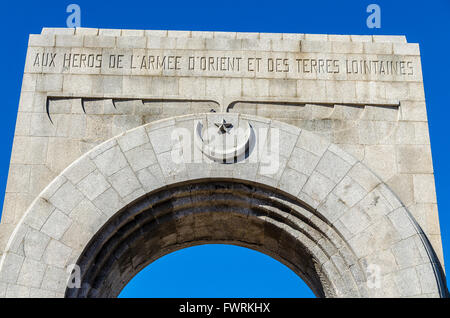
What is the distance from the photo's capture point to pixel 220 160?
13539 mm

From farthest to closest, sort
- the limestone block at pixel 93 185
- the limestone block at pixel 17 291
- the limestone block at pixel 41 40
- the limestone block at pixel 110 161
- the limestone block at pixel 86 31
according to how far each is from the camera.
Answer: the limestone block at pixel 86 31 → the limestone block at pixel 41 40 → the limestone block at pixel 110 161 → the limestone block at pixel 93 185 → the limestone block at pixel 17 291

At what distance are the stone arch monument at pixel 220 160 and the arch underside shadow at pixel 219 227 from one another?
0.03 m

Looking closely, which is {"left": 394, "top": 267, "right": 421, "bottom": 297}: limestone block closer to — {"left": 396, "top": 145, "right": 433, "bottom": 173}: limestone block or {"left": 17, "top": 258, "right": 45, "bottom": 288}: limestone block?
{"left": 396, "top": 145, "right": 433, "bottom": 173}: limestone block

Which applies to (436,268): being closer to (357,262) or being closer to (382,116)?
(357,262)

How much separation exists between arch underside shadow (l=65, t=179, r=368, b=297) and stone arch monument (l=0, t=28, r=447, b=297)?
3 centimetres

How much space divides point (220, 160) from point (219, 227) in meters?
1.98

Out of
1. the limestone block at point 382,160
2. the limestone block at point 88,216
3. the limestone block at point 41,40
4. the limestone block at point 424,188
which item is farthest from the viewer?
the limestone block at point 41,40

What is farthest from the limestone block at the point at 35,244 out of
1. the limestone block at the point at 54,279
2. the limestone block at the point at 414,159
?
the limestone block at the point at 414,159

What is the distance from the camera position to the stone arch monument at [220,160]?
1284 cm

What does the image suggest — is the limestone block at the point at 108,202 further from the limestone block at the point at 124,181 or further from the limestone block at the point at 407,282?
the limestone block at the point at 407,282

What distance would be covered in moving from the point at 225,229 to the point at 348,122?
3497 mm

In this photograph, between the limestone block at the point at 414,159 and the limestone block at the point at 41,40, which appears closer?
the limestone block at the point at 414,159

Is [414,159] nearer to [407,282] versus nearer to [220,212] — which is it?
[407,282]

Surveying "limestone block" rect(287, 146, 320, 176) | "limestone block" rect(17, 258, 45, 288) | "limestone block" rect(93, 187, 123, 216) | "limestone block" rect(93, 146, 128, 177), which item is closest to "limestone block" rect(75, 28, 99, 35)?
"limestone block" rect(93, 146, 128, 177)
